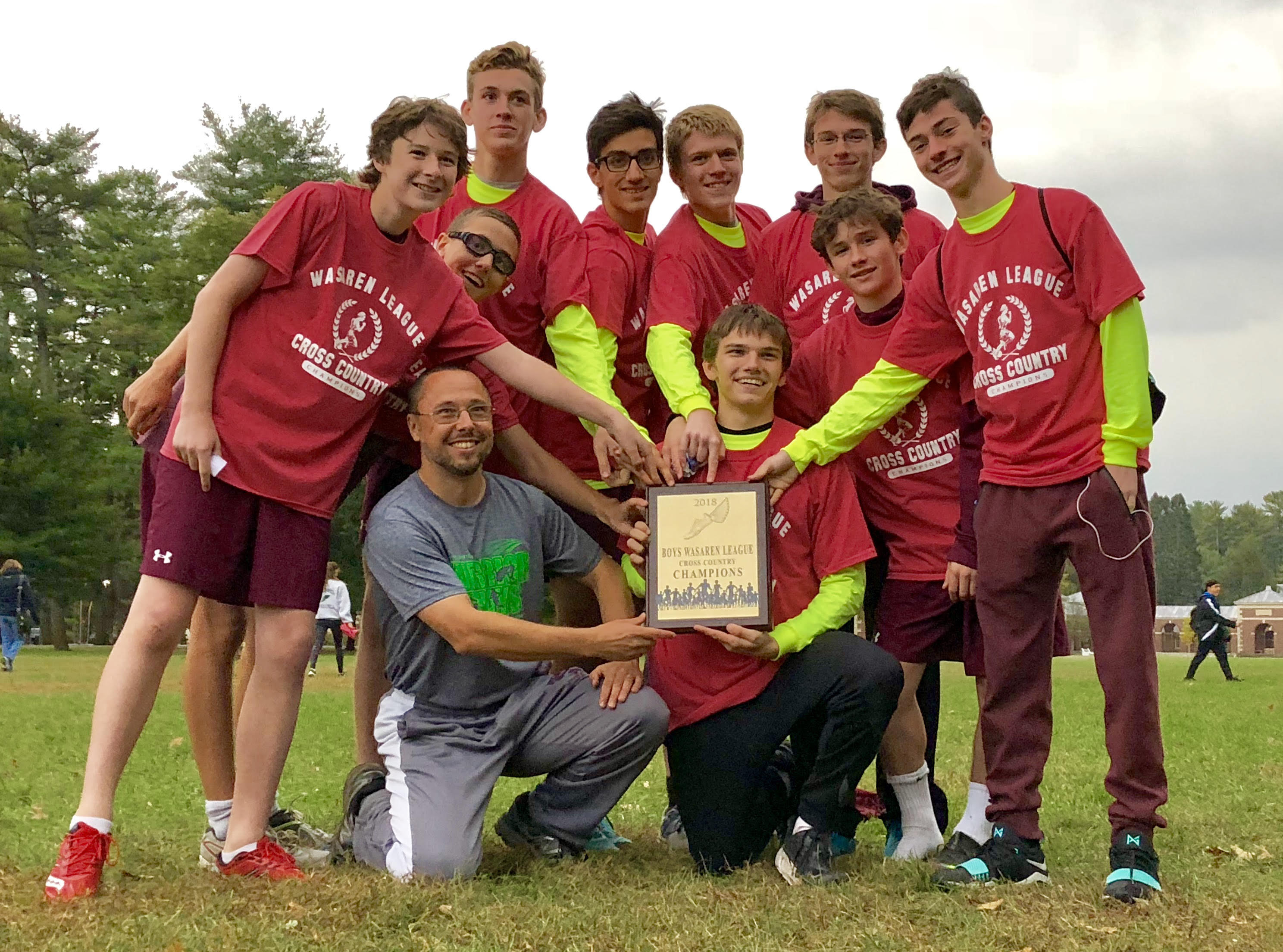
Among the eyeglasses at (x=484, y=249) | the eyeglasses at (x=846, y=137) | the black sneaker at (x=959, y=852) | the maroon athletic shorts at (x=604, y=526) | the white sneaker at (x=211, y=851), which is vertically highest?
the eyeglasses at (x=846, y=137)

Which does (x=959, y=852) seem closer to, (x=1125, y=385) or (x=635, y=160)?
(x=1125, y=385)

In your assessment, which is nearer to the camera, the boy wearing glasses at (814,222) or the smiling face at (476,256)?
the smiling face at (476,256)

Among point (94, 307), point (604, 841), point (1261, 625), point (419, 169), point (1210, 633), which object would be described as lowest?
point (1261, 625)

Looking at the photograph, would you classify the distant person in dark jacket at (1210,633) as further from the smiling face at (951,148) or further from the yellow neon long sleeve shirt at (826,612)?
the smiling face at (951,148)

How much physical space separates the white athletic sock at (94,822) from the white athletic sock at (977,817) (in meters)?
2.95

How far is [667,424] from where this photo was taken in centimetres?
552

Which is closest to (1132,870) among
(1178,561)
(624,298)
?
(624,298)

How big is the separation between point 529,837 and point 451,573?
43.9 inches

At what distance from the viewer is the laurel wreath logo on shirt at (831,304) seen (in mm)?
5316

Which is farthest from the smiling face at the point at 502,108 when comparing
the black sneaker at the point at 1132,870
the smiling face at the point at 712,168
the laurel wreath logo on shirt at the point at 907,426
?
the black sneaker at the point at 1132,870

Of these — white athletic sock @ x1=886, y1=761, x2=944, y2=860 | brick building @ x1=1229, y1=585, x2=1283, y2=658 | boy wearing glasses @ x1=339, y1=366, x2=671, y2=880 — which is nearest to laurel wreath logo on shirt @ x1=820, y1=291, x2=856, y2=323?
boy wearing glasses @ x1=339, y1=366, x2=671, y2=880

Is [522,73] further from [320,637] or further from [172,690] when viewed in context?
[320,637]

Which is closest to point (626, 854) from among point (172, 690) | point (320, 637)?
point (172, 690)

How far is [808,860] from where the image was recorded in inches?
172
